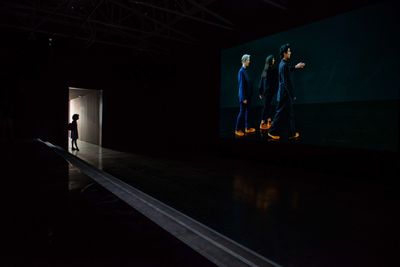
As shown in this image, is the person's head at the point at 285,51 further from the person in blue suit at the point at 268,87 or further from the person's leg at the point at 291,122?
the person's leg at the point at 291,122

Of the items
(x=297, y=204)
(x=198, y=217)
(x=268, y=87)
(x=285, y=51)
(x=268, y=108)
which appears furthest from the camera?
(x=268, y=108)

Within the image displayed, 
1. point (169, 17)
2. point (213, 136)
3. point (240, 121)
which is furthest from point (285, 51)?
point (169, 17)

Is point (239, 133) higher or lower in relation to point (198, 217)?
higher

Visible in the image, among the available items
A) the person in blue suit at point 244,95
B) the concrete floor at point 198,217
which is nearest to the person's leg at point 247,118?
the person in blue suit at point 244,95

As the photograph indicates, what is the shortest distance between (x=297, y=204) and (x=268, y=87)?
162 inches

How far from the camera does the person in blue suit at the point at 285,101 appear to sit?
21.6ft

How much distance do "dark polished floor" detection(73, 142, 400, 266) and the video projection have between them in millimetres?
590

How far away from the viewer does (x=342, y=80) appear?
5.56 m

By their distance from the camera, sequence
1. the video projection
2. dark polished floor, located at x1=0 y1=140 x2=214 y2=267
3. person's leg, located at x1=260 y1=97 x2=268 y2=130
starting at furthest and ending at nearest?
person's leg, located at x1=260 y1=97 x2=268 y2=130 < the video projection < dark polished floor, located at x1=0 y1=140 x2=214 y2=267

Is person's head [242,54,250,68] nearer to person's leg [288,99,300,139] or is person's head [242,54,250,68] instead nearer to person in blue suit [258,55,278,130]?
person in blue suit [258,55,278,130]

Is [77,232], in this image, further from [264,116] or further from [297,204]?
[264,116]

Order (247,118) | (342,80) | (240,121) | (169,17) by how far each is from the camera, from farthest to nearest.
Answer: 1. (169,17)
2. (240,121)
3. (247,118)
4. (342,80)

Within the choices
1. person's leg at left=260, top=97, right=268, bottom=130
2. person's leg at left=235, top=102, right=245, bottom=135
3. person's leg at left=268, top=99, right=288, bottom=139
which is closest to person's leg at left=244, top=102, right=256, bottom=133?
person's leg at left=235, top=102, right=245, bottom=135

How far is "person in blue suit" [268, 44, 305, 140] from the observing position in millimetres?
6594
